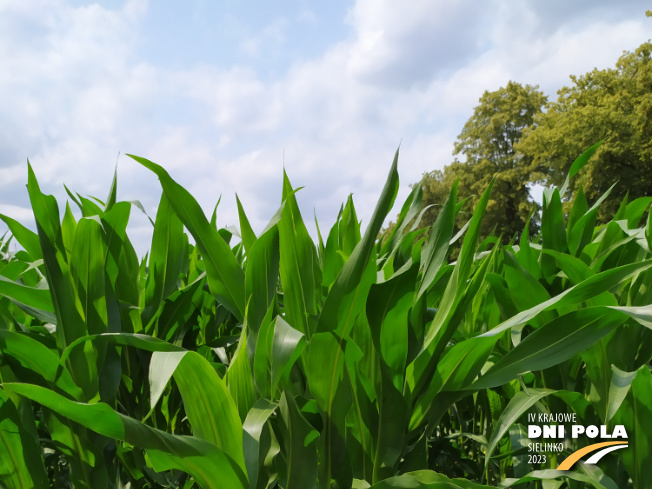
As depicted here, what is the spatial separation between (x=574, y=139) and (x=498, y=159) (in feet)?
24.4

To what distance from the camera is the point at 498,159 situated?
1010 inches

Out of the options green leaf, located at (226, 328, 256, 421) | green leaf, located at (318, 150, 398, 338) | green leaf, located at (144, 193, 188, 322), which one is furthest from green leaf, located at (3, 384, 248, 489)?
green leaf, located at (144, 193, 188, 322)

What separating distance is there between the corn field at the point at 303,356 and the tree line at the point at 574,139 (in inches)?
518

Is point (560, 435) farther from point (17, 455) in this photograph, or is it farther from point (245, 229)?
point (17, 455)

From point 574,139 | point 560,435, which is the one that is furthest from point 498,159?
point 560,435

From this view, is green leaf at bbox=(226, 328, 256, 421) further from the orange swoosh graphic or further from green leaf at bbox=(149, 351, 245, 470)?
the orange swoosh graphic

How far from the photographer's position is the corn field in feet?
2.18

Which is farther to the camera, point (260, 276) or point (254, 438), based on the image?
point (260, 276)

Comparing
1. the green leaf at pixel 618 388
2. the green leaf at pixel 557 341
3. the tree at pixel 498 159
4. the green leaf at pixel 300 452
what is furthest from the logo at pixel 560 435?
the tree at pixel 498 159

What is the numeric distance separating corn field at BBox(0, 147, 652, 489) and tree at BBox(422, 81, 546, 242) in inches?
928

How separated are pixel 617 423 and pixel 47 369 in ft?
3.55

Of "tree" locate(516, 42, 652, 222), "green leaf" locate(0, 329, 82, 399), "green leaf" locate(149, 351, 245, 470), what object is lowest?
"green leaf" locate(149, 351, 245, 470)

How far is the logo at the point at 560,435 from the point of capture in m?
1.01

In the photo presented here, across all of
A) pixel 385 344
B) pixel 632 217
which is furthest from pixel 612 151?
pixel 385 344
